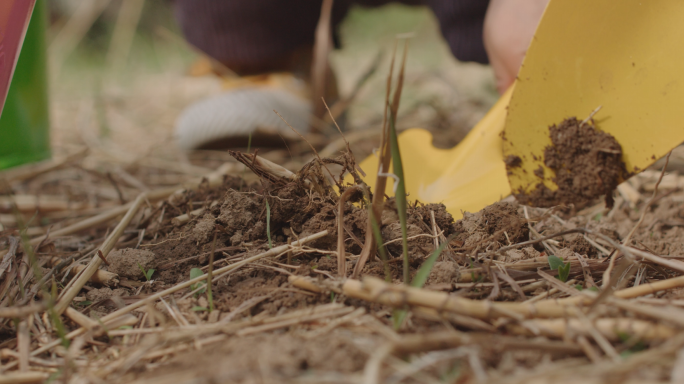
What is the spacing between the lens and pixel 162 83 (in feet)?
11.8

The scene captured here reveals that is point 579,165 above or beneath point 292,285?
above

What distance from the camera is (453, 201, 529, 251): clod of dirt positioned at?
77 cm

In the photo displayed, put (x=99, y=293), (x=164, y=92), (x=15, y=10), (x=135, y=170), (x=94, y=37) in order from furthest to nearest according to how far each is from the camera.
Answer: (x=94, y=37), (x=164, y=92), (x=135, y=170), (x=15, y=10), (x=99, y=293)

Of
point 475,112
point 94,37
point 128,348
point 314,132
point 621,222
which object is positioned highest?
point 94,37

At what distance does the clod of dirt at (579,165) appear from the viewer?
98 cm

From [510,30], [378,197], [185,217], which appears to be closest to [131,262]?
[185,217]

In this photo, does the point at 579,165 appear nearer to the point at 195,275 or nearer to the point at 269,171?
the point at 269,171

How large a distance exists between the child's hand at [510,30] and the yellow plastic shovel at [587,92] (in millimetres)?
306

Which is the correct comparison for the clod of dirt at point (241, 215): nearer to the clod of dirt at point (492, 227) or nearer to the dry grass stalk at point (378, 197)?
the dry grass stalk at point (378, 197)

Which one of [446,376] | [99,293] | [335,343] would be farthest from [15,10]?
[446,376]

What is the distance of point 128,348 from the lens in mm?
564

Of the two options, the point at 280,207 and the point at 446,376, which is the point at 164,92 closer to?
the point at 280,207

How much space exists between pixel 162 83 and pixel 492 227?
11.0ft

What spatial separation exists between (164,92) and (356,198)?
9.63ft
